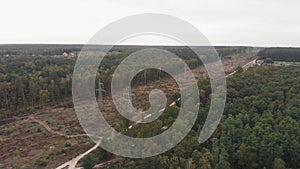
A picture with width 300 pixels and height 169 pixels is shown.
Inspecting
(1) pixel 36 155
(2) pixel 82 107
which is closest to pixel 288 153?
(1) pixel 36 155

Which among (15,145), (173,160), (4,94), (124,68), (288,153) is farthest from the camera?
(124,68)

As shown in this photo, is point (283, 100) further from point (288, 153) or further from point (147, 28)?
point (147, 28)

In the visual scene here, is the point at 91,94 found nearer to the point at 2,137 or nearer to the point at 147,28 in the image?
the point at 2,137

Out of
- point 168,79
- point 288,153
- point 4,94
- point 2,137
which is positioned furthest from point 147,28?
point 168,79

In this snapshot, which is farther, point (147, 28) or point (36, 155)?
point (36, 155)

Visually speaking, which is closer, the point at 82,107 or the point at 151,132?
the point at 151,132

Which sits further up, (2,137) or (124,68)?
(124,68)

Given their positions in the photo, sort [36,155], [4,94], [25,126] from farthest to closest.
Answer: [4,94], [25,126], [36,155]

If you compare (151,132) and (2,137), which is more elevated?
(151,132)

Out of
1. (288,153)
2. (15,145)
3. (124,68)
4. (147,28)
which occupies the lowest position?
(15,145)
